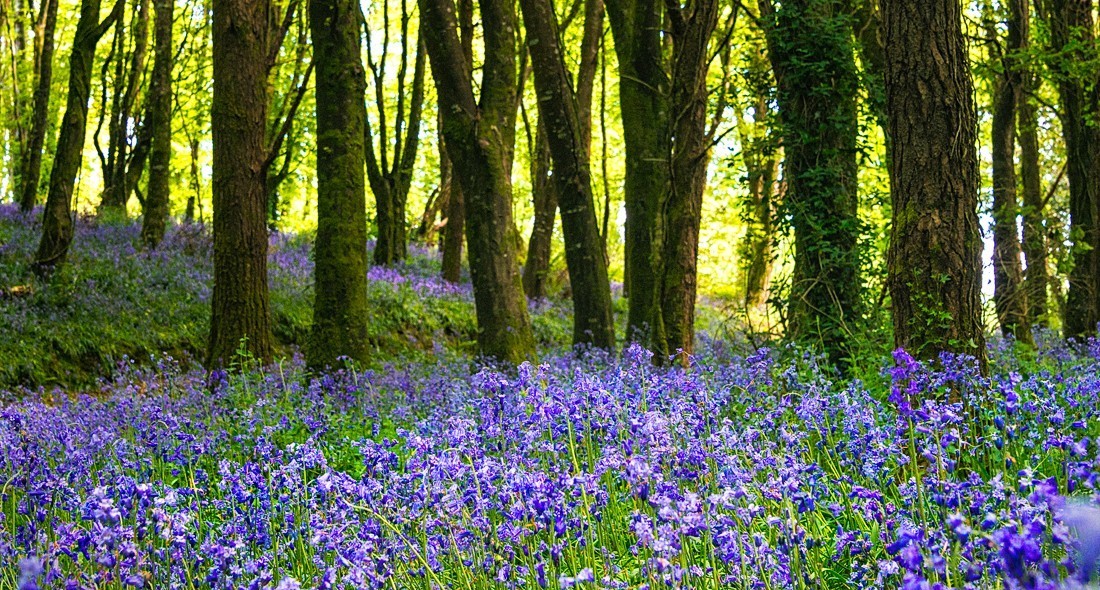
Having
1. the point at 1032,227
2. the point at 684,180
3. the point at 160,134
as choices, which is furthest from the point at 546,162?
the point at 684,180

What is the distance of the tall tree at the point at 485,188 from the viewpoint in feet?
33.9

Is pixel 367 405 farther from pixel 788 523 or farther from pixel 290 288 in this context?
pixel 290 288

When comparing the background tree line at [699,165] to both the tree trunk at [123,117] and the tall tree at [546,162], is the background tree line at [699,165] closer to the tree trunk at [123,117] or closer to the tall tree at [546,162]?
the tall tree at [546,162]

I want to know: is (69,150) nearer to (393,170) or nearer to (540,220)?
(393,170)

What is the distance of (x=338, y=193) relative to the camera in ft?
34.7

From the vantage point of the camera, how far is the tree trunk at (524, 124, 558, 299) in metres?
23.0

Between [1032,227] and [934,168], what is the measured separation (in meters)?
7.90

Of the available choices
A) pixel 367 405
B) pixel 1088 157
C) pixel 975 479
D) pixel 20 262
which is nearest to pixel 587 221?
pixel 367 405

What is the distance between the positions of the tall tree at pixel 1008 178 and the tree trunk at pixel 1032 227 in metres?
0.20

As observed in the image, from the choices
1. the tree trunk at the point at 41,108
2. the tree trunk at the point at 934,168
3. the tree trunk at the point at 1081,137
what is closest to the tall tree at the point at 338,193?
the tree trunk at the point at 934,168

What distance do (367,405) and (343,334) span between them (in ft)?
7.44

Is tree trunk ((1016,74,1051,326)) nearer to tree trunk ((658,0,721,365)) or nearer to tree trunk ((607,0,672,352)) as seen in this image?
tree trunk ((658,0,721,365))

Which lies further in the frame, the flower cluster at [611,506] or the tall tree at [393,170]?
the tall tree at [393,170]

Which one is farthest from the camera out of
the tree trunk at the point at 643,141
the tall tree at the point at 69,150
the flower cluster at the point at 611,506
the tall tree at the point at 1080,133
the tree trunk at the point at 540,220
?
the tree trunk at the point at 540,220
